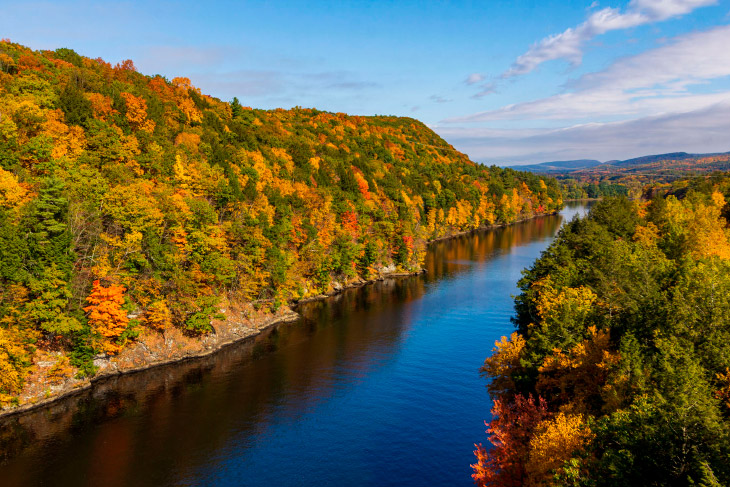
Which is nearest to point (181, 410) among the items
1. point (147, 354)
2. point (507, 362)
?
point (147, 354)

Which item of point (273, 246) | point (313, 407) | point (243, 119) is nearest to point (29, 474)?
point (313, 407)

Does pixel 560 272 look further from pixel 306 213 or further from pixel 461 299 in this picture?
pixel 306 213

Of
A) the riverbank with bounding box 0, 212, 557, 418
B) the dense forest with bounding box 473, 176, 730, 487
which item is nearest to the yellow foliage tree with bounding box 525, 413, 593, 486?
the dense forest with bounding box 473, 176, 730, 487

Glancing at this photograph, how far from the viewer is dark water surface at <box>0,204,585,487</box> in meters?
37.6

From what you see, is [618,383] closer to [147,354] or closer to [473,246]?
[147,354]

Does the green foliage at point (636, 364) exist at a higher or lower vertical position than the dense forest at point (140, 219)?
lower

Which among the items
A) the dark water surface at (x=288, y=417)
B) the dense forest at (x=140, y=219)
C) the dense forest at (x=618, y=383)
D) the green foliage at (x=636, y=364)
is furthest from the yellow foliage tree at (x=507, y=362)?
the dense forest at (x=140, y=219)

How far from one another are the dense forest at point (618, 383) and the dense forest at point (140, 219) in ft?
143

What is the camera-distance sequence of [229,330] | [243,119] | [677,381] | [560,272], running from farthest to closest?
[243,119] < [229,330] < [560,272] < [677,381]

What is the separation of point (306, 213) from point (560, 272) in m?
54.0

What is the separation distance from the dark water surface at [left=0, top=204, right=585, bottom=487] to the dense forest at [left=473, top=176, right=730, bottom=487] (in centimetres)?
665

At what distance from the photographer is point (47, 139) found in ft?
192

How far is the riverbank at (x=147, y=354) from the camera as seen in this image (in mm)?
47322

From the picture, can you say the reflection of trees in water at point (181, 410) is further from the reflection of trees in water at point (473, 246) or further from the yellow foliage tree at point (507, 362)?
the reflection of trees in water at point (473, 246)
